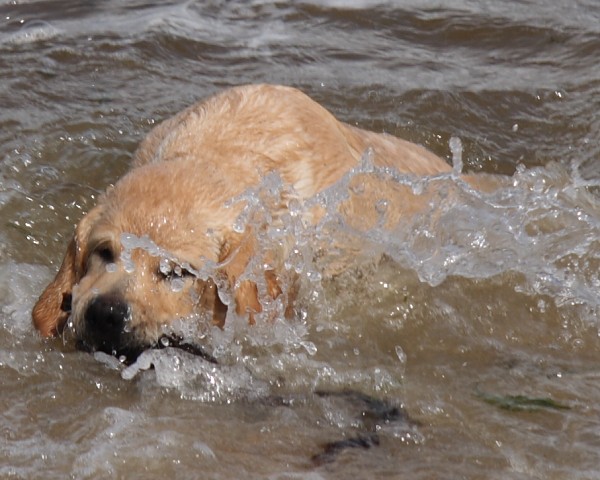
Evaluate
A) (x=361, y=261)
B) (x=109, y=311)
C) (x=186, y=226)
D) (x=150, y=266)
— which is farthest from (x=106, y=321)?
(x=361, y=261)

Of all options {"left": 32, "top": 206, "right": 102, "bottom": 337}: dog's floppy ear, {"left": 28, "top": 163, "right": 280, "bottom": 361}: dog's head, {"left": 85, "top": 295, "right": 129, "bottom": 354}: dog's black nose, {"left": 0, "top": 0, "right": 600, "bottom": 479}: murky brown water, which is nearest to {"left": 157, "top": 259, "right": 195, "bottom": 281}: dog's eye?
{"left": 28, "top": 163, "right": 280, "bottom": 361}: dog's head

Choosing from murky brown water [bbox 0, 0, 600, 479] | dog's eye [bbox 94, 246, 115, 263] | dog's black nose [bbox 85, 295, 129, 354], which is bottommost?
murky brown water [bbox 0, 0, 600, 479]

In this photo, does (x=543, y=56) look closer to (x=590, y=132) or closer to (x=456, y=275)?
(x=590, y=132)

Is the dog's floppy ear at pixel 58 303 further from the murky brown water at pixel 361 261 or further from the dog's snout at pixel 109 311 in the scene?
the dog's snout at pixel 109 311

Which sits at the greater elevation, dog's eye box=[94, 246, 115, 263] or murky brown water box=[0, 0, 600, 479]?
dog's eye box=[94, 246, 115, 263]

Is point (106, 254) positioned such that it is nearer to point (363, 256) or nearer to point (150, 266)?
point (150, 266)

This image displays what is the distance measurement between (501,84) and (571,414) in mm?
3958

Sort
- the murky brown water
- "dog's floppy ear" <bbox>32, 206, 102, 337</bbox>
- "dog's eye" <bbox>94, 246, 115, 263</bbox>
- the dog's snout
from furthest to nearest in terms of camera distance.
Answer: "dog's floppy ear" <bbox>32, 206, 102, 337</bbox>
"dog's eye" <bbox>94, 246, 115, 263</bbox>
the dog's snout
the murky brown water

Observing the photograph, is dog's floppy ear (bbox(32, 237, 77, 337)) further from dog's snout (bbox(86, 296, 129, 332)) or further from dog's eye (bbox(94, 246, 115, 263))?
dog's snout (bbox(86, 296, 129, 332))

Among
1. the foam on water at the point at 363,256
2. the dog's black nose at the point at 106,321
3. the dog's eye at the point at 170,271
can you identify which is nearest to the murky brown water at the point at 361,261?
the foam on water at the point at 363,256

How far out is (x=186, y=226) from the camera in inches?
168

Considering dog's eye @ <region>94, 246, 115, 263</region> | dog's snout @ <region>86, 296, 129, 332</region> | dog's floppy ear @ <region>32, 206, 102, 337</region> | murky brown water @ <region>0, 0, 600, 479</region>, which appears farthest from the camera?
dog's floppy ear @ <region>32, 206, 102, 337</region>

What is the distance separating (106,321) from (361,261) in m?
1.34

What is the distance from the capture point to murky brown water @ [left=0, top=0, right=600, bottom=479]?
3885mm
